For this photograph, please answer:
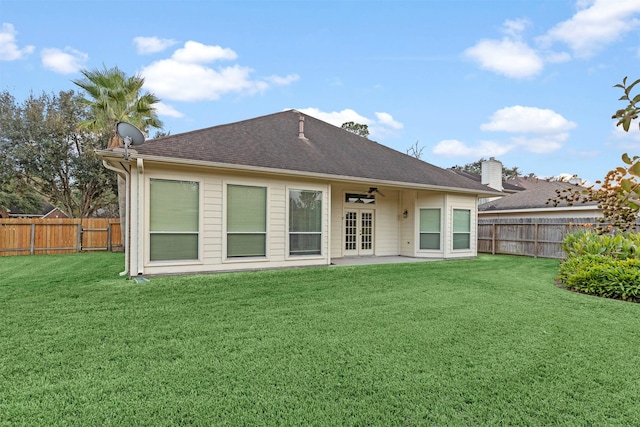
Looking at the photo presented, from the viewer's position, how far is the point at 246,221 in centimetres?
814

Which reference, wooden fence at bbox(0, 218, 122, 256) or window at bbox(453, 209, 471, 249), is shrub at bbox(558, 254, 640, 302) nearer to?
window at bbox(453, 209, 471, 249)

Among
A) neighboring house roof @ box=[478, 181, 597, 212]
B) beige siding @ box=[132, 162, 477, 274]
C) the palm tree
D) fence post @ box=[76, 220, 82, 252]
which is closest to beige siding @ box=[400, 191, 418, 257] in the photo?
beige siding @ box=[132, 162, 477, 274]

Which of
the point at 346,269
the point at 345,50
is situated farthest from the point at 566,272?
the point at 345,50

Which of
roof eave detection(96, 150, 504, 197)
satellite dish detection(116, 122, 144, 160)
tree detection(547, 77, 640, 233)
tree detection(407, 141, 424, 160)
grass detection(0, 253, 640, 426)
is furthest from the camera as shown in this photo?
tree detection(407, 141, 424, 160)

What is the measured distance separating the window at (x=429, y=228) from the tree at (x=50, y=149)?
16.6m

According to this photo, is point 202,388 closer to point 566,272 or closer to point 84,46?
point 566,272

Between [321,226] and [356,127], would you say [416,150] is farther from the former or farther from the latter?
[321,226]

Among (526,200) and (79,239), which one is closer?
(79,239)

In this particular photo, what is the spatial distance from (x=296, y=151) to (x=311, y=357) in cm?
713

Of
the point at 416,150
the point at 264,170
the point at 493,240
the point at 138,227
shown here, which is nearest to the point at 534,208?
the point at 493,240

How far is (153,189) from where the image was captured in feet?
23.6

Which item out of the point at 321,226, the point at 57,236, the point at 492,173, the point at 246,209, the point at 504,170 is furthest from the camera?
the point at 504,170

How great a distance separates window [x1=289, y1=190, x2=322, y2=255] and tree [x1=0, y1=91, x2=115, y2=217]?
46.2ft

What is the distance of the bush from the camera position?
6.14m
